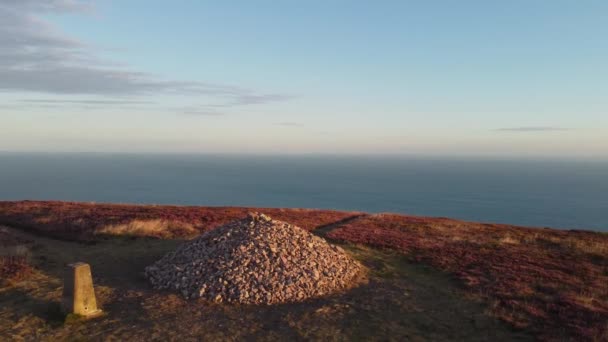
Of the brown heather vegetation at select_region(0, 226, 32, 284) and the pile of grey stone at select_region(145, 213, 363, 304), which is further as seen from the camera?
the brown heather vegetation at select_region(0, 226, 32, 284)

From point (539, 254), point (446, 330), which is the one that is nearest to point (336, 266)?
point (446, 330)

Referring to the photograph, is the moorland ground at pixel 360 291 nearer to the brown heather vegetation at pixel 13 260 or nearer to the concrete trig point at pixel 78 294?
the brown heather vegetation at pixel 13 260

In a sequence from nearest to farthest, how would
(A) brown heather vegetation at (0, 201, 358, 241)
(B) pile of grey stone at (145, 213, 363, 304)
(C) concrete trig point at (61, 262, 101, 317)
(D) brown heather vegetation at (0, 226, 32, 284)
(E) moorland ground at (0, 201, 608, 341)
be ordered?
1. (E) moorland ground at (0, 201, 608, 341)
2. (C) concrete trig point at (61, 262, 101, 317)
3. (B) pile of grey stone at (145, 213, 363, 304)
4. (D) brown heather vegetation at (0, 226, 32, 284)
5. (A) brown heather vegetation at (0, 201, 358, 241)

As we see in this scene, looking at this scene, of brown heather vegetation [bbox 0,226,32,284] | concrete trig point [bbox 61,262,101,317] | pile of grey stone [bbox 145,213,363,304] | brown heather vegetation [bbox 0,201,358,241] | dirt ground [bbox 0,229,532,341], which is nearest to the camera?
dirt ground [bbox 0,229,532,341]

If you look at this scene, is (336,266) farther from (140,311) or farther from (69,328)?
(69,328)

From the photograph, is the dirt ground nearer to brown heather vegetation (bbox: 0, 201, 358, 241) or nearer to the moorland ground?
the moorland ground

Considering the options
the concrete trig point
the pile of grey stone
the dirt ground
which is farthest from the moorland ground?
the pile of grey stone
